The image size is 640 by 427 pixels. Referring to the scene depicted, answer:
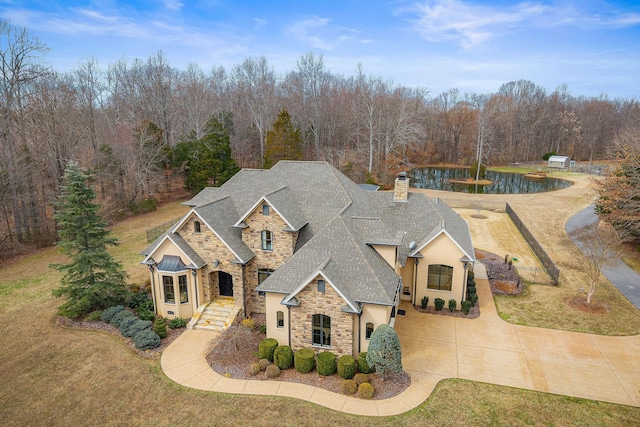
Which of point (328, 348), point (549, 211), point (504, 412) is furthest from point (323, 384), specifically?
point (549, 211)

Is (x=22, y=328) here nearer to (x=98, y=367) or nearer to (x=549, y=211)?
(x=98, y=367)

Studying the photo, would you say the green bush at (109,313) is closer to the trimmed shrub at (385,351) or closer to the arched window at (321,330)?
the arched window at (321,330)

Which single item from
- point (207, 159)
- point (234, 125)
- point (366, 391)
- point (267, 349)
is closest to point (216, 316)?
point (267, 349)

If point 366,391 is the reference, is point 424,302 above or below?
above

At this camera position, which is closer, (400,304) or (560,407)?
(560,407)

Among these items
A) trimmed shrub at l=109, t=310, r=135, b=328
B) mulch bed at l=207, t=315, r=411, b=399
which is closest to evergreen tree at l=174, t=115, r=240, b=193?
trimmed shrub at l=109, t=310, r=135, b=328

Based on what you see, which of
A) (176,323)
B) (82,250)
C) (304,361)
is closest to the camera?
(304,361)

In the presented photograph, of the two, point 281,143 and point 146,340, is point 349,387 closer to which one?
point 146,340
